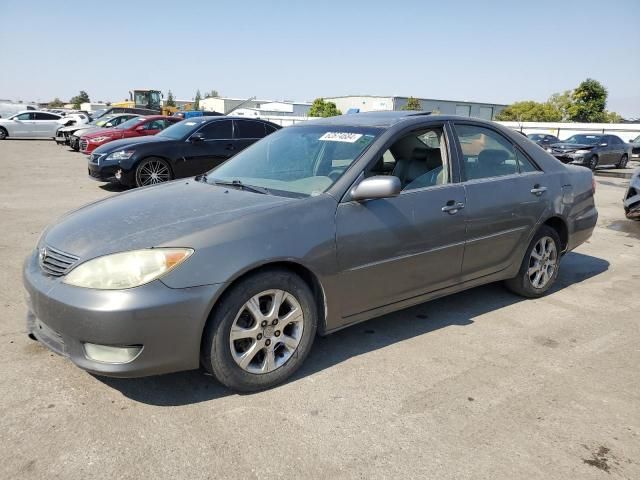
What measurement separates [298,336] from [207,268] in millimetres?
771

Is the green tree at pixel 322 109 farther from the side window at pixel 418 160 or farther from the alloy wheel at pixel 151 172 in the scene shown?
the side window at pixel 418 160

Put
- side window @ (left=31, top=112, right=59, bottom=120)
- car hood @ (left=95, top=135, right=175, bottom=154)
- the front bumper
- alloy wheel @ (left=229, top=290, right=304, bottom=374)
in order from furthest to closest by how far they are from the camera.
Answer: side window @ (left=31, top=112, right=59, bottom=120) < car hood @ (left=95, top=135, right=175, bottom=154) < alloy wheel @ (left=229, top=290, right=304, bottom=374) < the front bumper

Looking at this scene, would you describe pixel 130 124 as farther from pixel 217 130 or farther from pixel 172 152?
pixel 172 152

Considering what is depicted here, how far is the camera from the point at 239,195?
3426mm

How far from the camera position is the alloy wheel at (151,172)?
32.4 ft

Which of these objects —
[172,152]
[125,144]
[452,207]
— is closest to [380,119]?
[452,207]

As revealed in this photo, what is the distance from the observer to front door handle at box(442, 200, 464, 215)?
12.5 feet

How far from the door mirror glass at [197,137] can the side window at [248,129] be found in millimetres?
760

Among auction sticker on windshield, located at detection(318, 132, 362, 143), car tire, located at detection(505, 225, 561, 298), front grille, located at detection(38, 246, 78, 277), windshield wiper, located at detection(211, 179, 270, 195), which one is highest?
auction sticker on windshield, located at detection(318, 132, 362, 143)

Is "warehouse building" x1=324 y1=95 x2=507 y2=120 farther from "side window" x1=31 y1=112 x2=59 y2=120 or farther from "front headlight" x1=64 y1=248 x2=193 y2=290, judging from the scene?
"front headlight" x1=64 y1=248 x2=193 y2=290

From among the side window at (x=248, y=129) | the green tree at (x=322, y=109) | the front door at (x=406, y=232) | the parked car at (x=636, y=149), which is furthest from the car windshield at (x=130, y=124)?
the green tree at (x=322, y=109)

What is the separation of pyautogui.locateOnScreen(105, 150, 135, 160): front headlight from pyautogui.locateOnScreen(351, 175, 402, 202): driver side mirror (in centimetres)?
768

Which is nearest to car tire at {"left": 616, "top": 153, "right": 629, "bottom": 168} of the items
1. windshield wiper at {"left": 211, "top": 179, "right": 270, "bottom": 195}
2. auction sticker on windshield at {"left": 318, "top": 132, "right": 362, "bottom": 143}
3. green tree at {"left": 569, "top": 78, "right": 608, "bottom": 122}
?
auction sticker on windshield at {"left": 318, "top": 132, "right": 362, "bottom": 143}

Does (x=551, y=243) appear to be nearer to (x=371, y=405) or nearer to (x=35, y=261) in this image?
(x=371, y=405)
